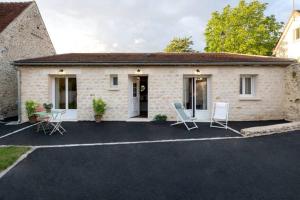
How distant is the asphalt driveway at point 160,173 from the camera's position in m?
3.38

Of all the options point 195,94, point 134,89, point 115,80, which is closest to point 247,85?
point 195,94

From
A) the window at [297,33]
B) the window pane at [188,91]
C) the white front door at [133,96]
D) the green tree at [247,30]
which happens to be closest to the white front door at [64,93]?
the white front door at [133,96]

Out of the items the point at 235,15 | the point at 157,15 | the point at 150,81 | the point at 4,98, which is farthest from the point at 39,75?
the point at 235,15

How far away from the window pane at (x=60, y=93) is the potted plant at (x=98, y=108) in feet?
6.97

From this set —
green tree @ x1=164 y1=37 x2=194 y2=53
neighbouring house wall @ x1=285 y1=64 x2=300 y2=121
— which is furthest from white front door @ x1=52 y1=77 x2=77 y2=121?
green tree @ x1=164 y1=37 x2=194 y2=53

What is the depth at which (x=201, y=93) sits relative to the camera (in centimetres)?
1084

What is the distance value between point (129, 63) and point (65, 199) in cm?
782

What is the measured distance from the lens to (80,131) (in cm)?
828

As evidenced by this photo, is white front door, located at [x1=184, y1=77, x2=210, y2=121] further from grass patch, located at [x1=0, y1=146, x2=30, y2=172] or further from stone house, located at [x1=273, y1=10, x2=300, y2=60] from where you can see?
stone house, located at [x1=273, y1=10, x2=300, y2=60]

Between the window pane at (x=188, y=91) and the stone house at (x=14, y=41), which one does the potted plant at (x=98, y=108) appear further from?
the stone house at (x=14, y=41)

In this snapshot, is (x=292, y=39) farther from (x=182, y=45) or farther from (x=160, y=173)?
(x=182, y=45)

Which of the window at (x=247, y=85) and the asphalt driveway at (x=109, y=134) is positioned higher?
the window at (x=247, y=85)

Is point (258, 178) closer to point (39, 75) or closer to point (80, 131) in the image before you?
point (80, 131)

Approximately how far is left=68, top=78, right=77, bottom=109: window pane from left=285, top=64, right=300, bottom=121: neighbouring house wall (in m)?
11.5
